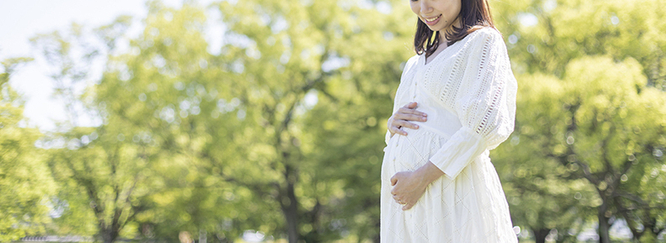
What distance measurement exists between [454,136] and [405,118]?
0.76 feet

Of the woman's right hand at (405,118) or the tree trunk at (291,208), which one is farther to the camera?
the tree trunk at (291,208)

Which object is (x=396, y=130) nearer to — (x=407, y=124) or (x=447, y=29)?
(x=407, y=124)

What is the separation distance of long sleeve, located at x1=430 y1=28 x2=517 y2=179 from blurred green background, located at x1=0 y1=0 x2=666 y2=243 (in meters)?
7.87

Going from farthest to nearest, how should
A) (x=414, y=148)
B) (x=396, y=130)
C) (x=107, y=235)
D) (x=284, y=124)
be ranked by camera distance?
(x=284, y=124), (x=107, y=235), (x=396, y=130), (x=414, y=148)

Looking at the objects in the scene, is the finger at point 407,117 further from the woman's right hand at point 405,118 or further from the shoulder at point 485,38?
the shoulder at point 485,38

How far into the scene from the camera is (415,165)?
Answer: 150 centimetres

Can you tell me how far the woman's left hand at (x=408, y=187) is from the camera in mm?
1437

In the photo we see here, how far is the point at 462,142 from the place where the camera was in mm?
1378

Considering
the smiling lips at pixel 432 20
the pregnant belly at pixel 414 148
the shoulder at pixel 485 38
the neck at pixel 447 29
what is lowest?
the pregnant belly at pixel 414 148

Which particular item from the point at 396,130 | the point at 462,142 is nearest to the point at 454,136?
the point at 462,142

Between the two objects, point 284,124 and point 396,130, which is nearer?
point 396,130

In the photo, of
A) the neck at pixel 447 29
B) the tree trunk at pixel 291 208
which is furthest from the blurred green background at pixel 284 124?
the neck at pixel 447 29

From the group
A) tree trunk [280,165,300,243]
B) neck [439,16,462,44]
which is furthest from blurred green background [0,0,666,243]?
neck [439,16,462,44]

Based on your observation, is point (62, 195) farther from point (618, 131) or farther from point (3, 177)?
point (618, 131)
